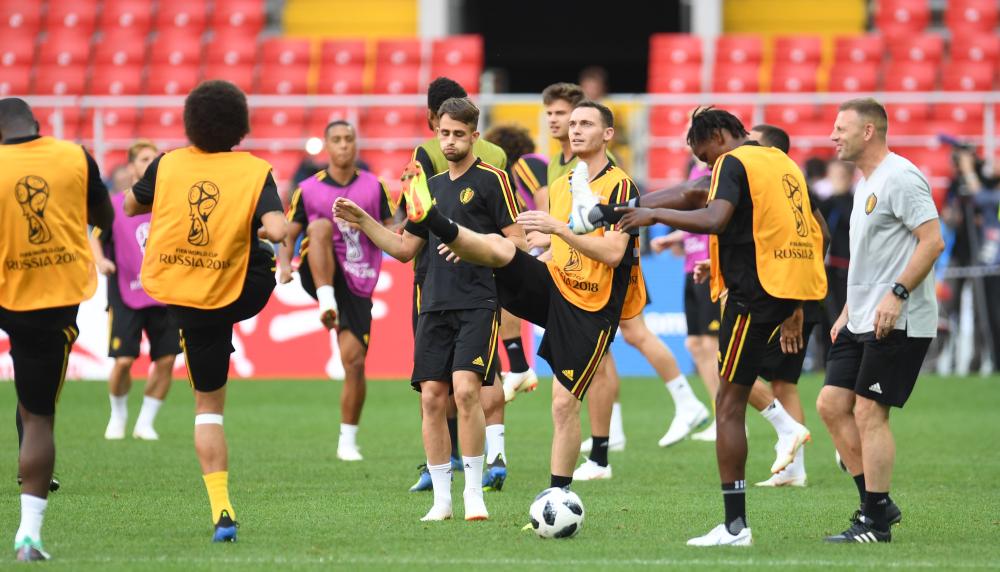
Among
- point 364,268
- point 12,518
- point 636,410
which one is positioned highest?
point 364,268

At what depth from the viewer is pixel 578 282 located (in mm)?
8109

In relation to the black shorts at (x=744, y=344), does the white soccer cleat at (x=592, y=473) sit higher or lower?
lower

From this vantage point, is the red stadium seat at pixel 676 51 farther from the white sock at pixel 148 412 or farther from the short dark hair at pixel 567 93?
the short dark hair at pixel 567 93

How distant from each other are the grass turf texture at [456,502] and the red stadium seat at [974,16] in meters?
12.2

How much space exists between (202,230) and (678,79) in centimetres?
1744

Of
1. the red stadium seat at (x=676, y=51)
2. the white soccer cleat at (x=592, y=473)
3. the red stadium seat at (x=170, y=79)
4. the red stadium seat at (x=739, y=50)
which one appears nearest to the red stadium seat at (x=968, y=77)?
the red stadium seat at (x=739, y=50)

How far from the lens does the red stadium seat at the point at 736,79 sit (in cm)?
2359

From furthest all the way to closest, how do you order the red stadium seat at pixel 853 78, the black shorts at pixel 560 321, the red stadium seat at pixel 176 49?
1. the red stadium seat at pixel 176 49
2. the red stadium seat at pixel 853 78
3. the black shorts at pixel 560 321

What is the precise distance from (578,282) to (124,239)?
6.43 meters

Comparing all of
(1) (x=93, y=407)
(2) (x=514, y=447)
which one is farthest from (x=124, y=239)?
(2) (x=514, y=447)

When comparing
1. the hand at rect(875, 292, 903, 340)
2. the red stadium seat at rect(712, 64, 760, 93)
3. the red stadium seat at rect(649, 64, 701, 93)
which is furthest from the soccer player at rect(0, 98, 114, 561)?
the red stadium seat at rect(712, 64, 760, 93)

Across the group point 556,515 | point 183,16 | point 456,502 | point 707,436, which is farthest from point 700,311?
point 183,16

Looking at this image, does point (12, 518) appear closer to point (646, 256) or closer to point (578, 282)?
point (578, 282)

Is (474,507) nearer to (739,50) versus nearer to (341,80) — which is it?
(341,80)
